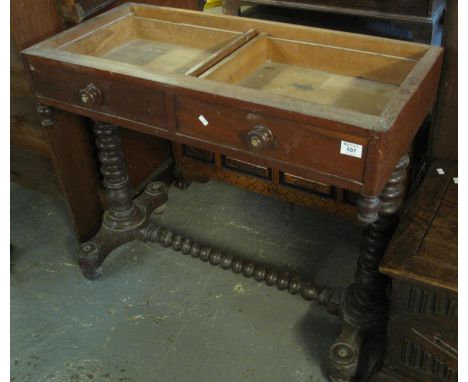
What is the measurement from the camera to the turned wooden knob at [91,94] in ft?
6.01

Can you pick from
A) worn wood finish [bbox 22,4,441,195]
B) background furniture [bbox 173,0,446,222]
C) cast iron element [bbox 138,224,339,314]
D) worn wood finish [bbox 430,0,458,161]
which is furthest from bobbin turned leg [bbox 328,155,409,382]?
background furniture [bbox 173,0,446,222]

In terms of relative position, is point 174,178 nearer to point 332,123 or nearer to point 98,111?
point 98,111

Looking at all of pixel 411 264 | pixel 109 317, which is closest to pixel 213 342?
pixel 109 317

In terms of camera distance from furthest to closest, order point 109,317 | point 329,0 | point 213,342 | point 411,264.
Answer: point 329,0 < point 109,317 < point 213,342 < point 411,264

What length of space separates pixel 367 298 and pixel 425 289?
0.39 metres

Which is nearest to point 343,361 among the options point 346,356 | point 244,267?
point 346,356

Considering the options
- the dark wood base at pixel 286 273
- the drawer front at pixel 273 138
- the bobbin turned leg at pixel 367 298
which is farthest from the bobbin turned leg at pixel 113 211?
the bobbin turned leg at pixel 367 298

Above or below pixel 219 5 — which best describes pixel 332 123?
above

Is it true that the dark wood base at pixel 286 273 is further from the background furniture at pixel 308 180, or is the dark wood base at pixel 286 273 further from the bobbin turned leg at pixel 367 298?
the background furniture at pixel 308 180

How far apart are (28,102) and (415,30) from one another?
69.5 inches

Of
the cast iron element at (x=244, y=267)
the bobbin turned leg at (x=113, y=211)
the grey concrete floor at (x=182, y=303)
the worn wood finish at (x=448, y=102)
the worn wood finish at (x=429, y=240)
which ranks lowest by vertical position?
the grey concrete floor at (x=182, y=303)

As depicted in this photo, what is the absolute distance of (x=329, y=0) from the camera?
8.61 ft

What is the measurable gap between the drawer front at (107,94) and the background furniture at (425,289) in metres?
0.83

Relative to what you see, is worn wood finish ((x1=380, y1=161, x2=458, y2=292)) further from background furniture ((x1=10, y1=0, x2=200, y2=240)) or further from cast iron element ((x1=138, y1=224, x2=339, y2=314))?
background furniture ((x1=10, y1=0, x2=200, y2=240))
